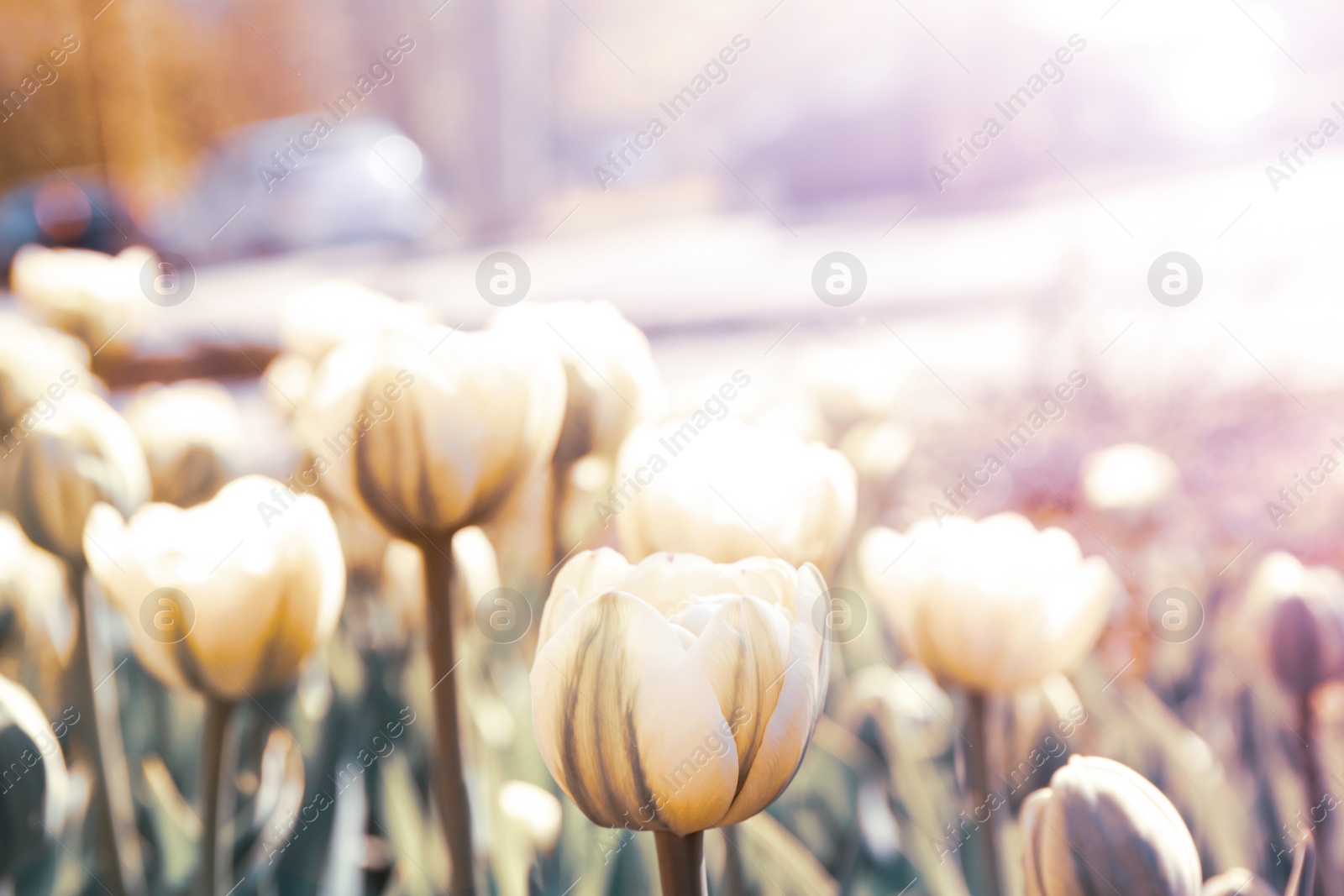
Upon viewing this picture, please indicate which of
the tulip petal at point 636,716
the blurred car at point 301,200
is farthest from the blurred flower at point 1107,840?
the blurred car at point 301,200

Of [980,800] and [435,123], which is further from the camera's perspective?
[435,123]

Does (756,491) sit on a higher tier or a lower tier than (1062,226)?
lower

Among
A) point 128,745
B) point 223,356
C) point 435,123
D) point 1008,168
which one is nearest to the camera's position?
point 128,745

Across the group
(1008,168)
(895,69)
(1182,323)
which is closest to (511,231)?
(895,69)

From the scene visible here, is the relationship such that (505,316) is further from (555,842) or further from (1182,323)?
(1182,323)

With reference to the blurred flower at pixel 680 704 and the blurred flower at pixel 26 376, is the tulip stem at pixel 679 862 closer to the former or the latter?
the blurred flower at pixel 680 704

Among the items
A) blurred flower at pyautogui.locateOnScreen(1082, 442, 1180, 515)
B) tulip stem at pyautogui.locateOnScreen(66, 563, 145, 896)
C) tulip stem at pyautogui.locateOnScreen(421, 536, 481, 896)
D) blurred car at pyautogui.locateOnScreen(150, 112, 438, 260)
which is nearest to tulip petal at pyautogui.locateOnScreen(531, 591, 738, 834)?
tulip stem at pyautogui.locateOnScreen(421, 536, 481, 896)

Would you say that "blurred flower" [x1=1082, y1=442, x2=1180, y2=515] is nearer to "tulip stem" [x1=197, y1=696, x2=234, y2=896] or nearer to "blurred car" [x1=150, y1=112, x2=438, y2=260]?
"tulip stem" [x1=197, y1=696, x2=234, y2=896]
